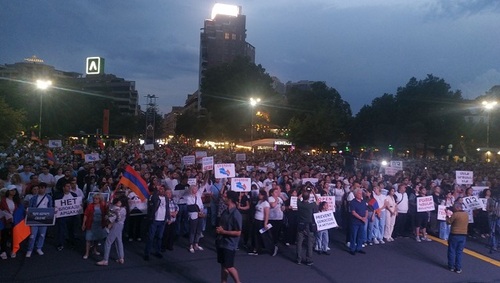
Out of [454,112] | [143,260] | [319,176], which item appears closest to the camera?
[143,260]

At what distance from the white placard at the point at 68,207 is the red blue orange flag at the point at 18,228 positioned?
78 cm

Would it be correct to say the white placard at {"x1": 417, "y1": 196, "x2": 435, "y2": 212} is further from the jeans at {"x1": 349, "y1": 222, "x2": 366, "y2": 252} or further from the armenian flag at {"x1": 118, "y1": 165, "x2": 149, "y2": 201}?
the armenian flag at {"x1": 118, "y1": 165, "x2": 149, "y2": 201}

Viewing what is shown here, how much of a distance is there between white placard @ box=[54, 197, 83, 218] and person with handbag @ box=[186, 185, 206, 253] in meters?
2.65

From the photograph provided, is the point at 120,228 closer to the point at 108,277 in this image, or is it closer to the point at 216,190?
the point at 108,277

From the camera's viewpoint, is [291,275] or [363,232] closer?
[291,275]

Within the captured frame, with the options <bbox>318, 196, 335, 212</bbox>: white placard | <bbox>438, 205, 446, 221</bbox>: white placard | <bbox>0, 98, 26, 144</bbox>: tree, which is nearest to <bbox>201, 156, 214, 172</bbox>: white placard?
<bbox>318, 196, 335, 212</bbox>: white placard

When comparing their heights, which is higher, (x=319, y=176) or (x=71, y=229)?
(x=319, y=176)

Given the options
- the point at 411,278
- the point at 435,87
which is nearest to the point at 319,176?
the point at 411,278

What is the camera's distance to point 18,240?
971cm

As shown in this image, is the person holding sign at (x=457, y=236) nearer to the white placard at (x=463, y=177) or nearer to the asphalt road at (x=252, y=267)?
the asphalt road at (x=252, y=267)

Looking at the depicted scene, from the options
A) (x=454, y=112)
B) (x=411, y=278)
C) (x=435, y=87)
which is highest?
(x=435, y=87)

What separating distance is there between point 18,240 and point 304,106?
54.3m

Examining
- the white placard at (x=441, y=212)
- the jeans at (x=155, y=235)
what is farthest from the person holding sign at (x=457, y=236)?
the jeans at (x=155, y=235)

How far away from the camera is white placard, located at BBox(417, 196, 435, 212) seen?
1321 centimetres
